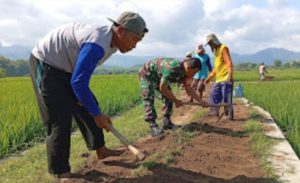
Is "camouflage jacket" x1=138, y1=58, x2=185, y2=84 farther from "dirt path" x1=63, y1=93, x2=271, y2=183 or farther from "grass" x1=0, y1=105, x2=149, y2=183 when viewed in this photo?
"grass" x1=0, y1=105, x2=149, y2=183

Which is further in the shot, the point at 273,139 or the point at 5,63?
the point at 5,63

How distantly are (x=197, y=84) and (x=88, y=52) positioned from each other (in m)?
7.58

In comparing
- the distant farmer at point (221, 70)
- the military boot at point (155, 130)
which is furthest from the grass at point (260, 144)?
the military boot at point (155, 130)

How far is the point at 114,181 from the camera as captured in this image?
11.7 feet

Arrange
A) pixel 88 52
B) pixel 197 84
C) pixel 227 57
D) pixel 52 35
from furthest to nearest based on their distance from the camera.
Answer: pixel 197 84 → pixel 227 57 → pixel 52 35 → pixel 88 52

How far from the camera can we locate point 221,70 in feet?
22.3

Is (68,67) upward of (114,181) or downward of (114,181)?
upward

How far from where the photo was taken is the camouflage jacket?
4.78 m

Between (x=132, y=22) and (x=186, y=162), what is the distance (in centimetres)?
159

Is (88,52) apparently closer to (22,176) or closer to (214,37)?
(22,176)

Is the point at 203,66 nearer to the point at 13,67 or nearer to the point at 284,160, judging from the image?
the point at 284,160

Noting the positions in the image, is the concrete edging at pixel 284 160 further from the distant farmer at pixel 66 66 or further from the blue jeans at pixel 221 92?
the distant farmer at pixel 66 66

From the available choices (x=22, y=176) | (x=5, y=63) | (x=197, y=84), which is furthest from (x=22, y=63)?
(x=22, y=176)

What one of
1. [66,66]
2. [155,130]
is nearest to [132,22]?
[66,66]
